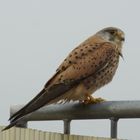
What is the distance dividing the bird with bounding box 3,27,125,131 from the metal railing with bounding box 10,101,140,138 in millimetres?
Result: 142

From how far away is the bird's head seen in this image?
325 centimetres

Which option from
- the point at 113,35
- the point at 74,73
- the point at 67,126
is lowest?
the point at 67,126

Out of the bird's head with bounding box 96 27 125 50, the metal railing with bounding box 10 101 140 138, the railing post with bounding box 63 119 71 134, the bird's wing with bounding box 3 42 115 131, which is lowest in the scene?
the railing post with bounding box 63 119 71 134

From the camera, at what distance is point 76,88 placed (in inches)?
108

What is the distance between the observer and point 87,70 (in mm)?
2908

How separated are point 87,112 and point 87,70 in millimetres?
1013

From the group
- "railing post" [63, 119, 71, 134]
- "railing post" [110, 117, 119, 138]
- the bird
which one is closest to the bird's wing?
the bird

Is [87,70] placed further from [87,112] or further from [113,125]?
[113,125]

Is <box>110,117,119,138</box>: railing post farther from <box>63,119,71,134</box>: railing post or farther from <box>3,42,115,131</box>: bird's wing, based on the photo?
<box>3,42,115,131</box>: bird's wing

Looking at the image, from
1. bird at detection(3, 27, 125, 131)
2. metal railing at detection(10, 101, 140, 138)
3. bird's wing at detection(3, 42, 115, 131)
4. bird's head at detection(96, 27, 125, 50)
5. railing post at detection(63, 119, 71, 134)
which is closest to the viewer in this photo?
metal railing at detection(10, 101, 140, 138)

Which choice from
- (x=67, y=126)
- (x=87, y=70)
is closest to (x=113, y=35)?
(x=87, y=70)

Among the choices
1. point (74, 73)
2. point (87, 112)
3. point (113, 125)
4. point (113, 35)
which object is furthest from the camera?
point (113, 35)

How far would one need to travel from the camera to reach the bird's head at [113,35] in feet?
10.7

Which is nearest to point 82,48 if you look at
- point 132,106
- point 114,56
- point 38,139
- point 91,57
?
point 91,57
